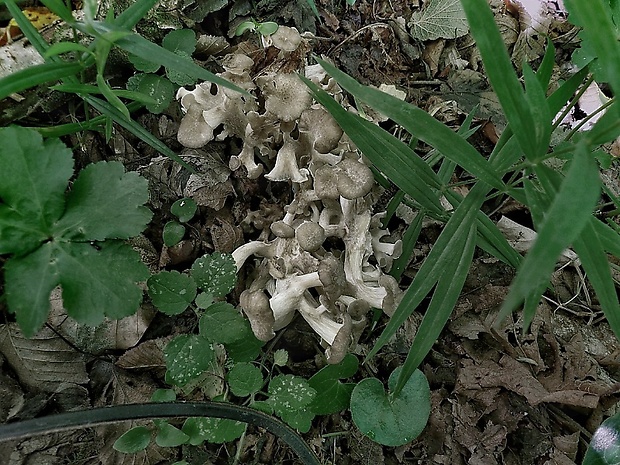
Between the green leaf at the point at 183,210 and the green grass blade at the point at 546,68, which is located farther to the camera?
the green leaf at the point at 183,210

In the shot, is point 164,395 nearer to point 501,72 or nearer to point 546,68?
point 501,72

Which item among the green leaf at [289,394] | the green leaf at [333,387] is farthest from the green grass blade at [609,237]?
the green leaf at [289,394]

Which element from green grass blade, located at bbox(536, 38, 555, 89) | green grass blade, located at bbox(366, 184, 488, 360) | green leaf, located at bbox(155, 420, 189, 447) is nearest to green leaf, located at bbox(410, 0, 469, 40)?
green grass blade, located at bbox(536, 38, 555, 89)

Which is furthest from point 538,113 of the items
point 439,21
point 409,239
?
point 439,21

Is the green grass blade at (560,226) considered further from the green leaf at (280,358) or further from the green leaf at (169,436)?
the green leaf at (169,436)

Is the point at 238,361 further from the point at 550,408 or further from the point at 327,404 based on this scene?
the point at 550,408

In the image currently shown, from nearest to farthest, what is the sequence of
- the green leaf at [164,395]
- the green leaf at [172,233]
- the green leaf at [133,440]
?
the green leaf at [133,440], the green leaf at [164,395], the green leaf at [172,233]

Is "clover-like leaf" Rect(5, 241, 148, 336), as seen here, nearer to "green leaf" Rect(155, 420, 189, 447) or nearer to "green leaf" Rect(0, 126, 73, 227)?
"green leaf" Rect(0, 126, 73, 227)
